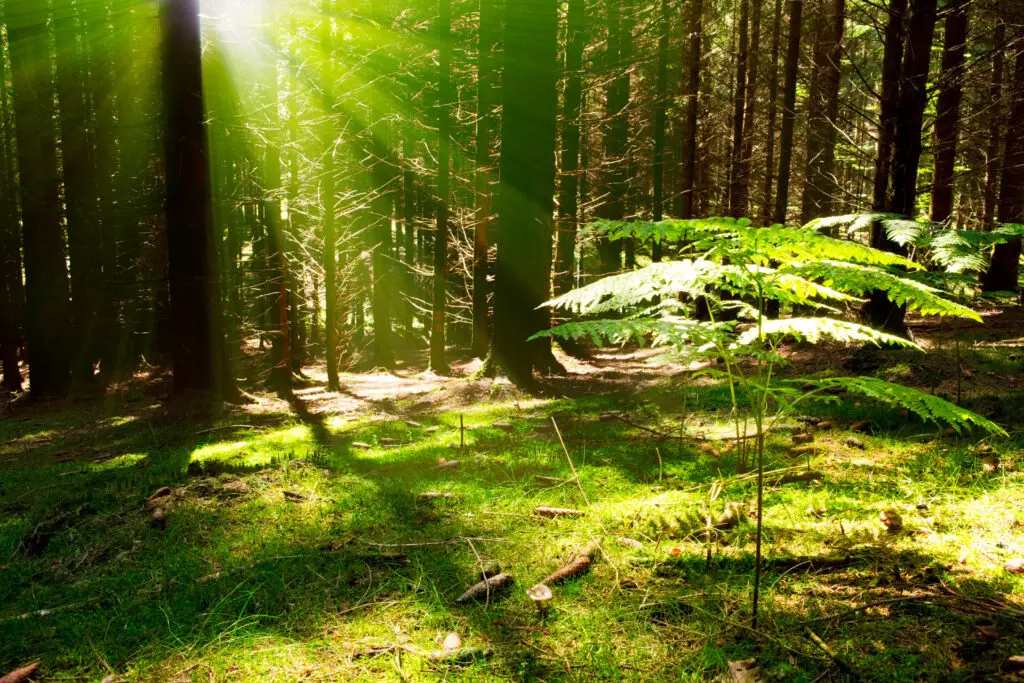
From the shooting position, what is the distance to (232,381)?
33.9 ft

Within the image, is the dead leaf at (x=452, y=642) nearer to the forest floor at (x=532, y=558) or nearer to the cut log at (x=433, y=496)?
the forest floor at (x=532, y=558)

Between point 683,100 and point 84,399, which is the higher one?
point 683,100

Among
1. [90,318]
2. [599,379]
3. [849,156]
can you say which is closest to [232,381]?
[599,379]

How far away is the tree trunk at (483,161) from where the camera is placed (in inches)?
415

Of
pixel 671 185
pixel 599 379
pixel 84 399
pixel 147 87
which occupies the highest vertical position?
pixel 147 87

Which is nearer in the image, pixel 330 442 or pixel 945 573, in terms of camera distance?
pixel 945 573

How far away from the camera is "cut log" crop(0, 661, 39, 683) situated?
6.76 ft

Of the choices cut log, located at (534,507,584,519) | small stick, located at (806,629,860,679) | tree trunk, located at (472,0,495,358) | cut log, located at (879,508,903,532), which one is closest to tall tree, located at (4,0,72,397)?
tree trunk, located at (472,0,495,358)

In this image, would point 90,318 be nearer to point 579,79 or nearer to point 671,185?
point 579,79

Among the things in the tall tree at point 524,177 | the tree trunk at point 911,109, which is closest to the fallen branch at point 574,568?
the tall tree at point 524,177

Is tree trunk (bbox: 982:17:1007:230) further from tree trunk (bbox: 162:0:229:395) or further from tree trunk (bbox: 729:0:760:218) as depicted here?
tree trunk (bbox: 162:0:229:395)

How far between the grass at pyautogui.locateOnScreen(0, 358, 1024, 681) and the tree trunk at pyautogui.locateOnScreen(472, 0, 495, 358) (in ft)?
21.8

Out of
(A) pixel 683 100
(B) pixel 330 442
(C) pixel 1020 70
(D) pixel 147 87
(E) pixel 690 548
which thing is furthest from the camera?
(D) pixel 147 87

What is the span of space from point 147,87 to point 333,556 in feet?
68.9
